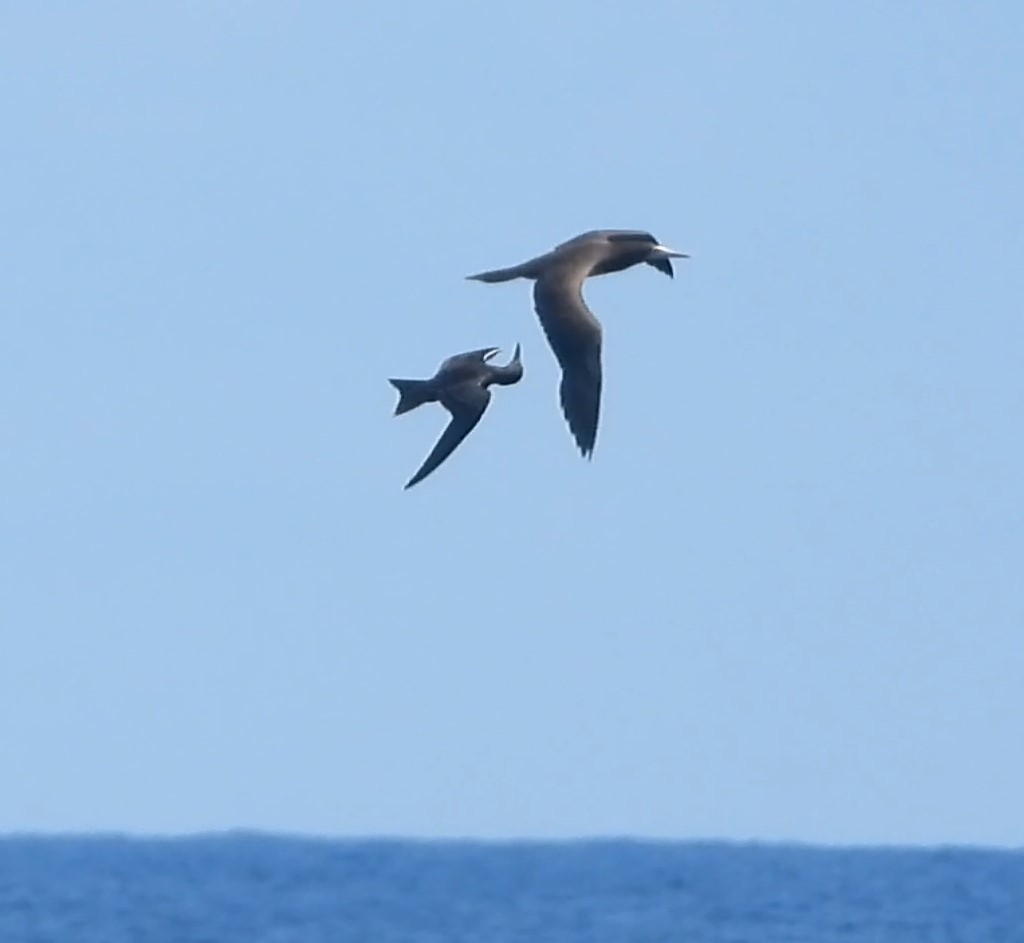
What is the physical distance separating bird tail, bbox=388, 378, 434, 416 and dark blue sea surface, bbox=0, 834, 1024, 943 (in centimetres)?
4978

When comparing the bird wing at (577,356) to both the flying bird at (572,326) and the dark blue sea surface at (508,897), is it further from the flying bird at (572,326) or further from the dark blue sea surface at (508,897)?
the dark blue sea surface at (508,897)

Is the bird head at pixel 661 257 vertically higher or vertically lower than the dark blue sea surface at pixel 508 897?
lower

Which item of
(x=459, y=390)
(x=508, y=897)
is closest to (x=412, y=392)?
(x=459, y=390)

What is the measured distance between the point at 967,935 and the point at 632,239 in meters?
52.1

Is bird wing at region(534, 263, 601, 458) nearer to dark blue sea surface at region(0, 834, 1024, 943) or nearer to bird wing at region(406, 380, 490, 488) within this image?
bird wing at region(406, 380, 490, 488)

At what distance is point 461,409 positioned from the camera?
816 inches

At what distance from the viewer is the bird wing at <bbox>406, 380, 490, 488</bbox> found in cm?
2053

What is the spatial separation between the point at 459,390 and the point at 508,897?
3212 inches

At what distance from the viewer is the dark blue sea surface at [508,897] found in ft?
246

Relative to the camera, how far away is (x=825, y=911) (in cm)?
8612

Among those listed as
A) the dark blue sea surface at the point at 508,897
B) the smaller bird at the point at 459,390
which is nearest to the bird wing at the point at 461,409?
the smaller bird at the point at 459,390

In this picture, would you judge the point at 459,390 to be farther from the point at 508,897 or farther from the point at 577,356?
the point at 508,897

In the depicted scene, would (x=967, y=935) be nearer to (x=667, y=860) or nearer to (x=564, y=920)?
(x=564, y=920)

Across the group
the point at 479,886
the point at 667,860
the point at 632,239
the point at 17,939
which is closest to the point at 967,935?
the point at 17,939
